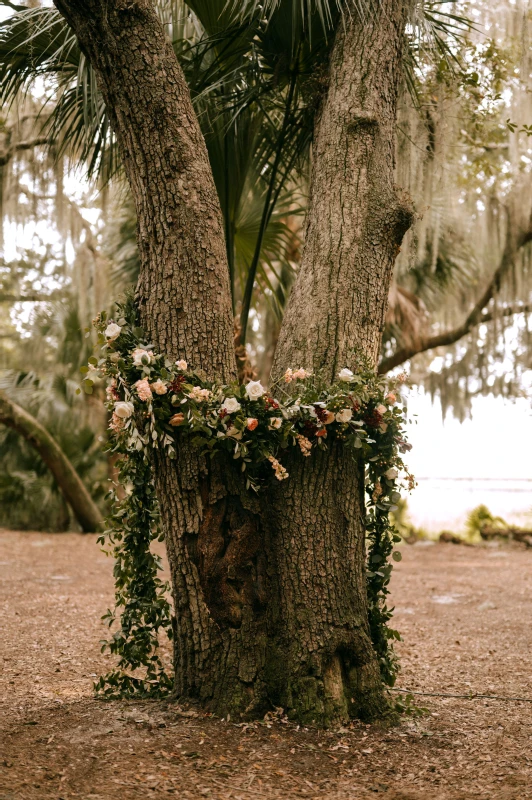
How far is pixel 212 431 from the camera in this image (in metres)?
2.93

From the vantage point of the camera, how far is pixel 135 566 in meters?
3.38

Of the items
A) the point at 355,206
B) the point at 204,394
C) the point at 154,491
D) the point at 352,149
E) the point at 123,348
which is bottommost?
the point at 154,491

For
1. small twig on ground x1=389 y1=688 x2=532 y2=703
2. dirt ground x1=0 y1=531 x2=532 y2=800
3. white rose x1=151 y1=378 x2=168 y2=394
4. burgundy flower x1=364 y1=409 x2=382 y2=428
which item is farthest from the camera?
small twig on ground x1=389 y1=688 x2=532 y2=703

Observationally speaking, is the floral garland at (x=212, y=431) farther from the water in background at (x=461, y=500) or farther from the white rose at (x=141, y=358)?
the water in background at (x=461, y=500)

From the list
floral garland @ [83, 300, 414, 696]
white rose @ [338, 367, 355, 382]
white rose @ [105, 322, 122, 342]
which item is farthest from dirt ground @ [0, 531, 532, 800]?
white rose @ [105, 322, 122, 342]

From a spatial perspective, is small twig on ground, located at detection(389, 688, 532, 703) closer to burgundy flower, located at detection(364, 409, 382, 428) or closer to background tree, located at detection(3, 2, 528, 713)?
background tree, located at detection(3, 2, 528, 713)

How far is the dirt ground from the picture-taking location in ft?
8.16

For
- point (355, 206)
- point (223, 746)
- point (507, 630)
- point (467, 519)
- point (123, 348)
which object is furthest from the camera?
point (467, 519)

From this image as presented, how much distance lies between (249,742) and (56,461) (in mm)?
7274

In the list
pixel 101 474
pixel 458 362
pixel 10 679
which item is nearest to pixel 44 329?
pixel 101 474

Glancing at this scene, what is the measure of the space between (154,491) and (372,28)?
2449mm

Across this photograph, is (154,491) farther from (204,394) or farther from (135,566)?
(204,394)

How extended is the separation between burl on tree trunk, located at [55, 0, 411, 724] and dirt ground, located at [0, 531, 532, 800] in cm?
20

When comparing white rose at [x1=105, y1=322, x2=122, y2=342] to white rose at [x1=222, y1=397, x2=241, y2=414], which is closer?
white rose at [x1=222, y1=397, x2=241, y2=414]
